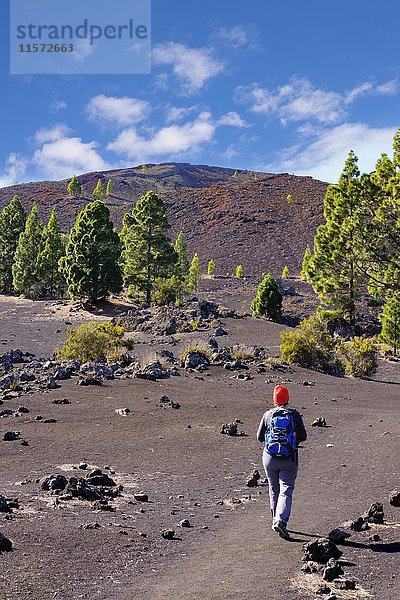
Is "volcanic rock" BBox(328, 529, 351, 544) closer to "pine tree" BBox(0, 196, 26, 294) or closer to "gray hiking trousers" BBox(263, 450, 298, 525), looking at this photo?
"gray hiking trousers" BBox(263, 450, 298, 525)

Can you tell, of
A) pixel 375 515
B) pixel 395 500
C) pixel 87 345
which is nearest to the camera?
pixel 375 515

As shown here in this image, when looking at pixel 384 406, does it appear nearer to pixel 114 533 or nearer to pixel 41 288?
pixel 114 533

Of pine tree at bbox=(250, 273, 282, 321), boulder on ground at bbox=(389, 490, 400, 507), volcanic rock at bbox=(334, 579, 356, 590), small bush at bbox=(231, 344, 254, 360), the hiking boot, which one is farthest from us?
pine tree at bbox=(250, 273, 282, 321)

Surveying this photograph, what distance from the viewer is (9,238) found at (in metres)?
59.4

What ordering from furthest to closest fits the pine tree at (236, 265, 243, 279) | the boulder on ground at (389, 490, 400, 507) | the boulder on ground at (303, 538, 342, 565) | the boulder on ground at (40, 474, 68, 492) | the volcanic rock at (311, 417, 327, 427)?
the pine tree at (236, 265, 243, 279) < the volcanic rock at (311, 417, 327, 427) < the boulder on ground at (40, 474, 68, 492) < the boulder on ground at (389, 490, 400, 507) < the boulder on ground at (303, 538, 342, 565)

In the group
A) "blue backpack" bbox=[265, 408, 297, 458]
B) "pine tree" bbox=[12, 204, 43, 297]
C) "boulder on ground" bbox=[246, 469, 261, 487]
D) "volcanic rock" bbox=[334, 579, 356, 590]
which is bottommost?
"boulder on ground" bbox=[246, 469, 261, 487]

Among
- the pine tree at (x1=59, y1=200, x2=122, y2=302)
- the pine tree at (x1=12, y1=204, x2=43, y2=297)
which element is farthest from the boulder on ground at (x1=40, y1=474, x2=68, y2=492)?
the pine tree at (x1=12, y1=204, x2=43, y2=297)

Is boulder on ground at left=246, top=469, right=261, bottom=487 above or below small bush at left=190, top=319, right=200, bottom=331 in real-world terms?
below

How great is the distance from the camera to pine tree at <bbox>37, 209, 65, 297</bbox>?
54031 mm

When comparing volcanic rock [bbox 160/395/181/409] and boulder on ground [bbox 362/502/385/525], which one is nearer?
boulder on ground [bbox 362/502/385/525]

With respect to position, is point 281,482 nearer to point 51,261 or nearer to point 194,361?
point 194,361

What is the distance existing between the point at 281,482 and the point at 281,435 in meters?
0.54

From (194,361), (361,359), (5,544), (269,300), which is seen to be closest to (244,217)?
(269,300)

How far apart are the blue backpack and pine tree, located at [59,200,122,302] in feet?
126
